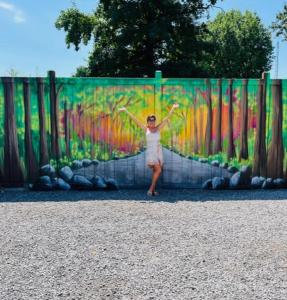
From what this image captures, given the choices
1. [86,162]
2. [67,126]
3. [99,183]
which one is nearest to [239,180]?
[99,183]

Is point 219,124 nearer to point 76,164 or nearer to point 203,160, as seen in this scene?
point 203,160

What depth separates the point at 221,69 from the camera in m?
38.1

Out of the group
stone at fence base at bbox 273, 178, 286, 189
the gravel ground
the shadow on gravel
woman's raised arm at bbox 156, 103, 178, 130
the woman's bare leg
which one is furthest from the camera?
stone at fence base at bbox 273, 178, 286, 189

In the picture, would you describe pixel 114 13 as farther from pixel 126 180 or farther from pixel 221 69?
pixel 126 180

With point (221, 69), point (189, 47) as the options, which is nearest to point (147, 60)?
point (189, 47)

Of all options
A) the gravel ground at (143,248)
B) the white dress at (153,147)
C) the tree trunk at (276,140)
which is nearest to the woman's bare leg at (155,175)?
the white dress at (153,147)

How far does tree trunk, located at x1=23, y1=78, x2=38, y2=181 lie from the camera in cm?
815

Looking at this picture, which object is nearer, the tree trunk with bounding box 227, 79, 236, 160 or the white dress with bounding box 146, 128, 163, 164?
the white dress with bounding box 146, 128, 163, 164

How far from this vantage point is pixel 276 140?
8391 millimetres

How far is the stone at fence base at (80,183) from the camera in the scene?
8.30m

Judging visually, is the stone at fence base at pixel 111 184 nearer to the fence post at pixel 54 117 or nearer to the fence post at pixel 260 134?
the fence post at pixel 54 117

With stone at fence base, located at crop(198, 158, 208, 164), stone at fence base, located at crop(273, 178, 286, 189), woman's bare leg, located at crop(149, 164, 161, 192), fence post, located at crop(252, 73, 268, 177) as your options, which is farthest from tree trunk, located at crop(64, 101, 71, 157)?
stone at fence base, located at crop(273, 178, 286, 189)

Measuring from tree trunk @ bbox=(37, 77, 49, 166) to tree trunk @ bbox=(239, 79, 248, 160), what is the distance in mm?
3790

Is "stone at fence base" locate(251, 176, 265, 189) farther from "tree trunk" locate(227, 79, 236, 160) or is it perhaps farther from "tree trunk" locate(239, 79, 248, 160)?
"tree trunk" locate(227, 79, 236, 160)
